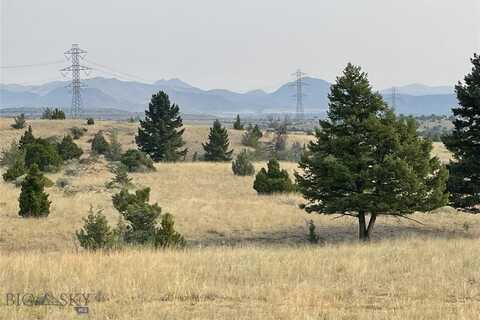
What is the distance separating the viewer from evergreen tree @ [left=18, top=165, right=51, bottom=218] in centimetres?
1905

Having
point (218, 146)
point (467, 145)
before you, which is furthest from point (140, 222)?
point (218, 146)

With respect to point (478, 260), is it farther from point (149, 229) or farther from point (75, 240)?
point (75, 240)

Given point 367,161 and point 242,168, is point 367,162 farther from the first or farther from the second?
point 242,168

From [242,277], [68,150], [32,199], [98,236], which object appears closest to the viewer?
[242,277]

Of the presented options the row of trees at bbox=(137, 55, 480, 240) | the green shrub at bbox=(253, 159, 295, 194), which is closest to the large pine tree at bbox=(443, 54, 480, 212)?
Answer: the row of trees at bbox=(137, 55, 480, 240)

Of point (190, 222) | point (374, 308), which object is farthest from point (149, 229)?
point (374, 308)

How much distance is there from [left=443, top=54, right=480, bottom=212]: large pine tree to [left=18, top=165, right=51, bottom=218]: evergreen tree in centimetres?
1454

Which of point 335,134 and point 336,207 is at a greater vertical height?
point 335,134

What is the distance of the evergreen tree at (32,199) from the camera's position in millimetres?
19047

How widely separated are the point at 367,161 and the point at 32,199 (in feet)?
37.7

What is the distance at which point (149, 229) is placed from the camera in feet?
52.3

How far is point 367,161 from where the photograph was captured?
54.6ft

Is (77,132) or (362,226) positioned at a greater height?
(77,132)

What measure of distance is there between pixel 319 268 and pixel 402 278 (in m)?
1.54
